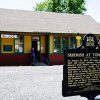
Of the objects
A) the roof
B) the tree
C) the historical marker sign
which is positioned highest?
the tree

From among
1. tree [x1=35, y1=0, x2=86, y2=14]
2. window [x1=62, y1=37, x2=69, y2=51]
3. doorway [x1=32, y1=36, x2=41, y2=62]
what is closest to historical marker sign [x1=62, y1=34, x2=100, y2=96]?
doorway [x1=32, y1=36, x2=41, y2=62]

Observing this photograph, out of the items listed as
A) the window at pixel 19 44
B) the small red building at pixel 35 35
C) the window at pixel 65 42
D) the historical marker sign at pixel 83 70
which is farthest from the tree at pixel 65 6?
the historical marker sign at pixel 83 70

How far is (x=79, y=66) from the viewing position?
234 inches

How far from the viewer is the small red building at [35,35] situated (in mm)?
29469

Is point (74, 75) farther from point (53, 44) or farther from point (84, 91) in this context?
point (53, 44)

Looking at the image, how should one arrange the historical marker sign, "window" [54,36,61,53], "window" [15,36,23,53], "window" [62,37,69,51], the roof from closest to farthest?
the historical marker sign < "window" [15,36,23,53] < the roof < "window" [54,36,61,53] < "window" [62,37,69,51]

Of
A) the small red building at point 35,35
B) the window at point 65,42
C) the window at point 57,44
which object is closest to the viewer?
the small red building at point 35,35

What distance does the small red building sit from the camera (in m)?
29.5

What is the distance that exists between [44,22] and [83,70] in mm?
28415

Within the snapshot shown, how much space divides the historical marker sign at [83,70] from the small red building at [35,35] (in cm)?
2330

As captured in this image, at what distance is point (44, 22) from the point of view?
34.2 meters

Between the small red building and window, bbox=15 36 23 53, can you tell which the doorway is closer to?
the small red building

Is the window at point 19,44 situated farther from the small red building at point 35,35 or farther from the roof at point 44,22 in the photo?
the roof at point 44,22

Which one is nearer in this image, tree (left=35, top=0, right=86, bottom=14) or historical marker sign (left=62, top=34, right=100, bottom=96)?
historical marker sign (left=62, top=34, right=100, bottom=96)
